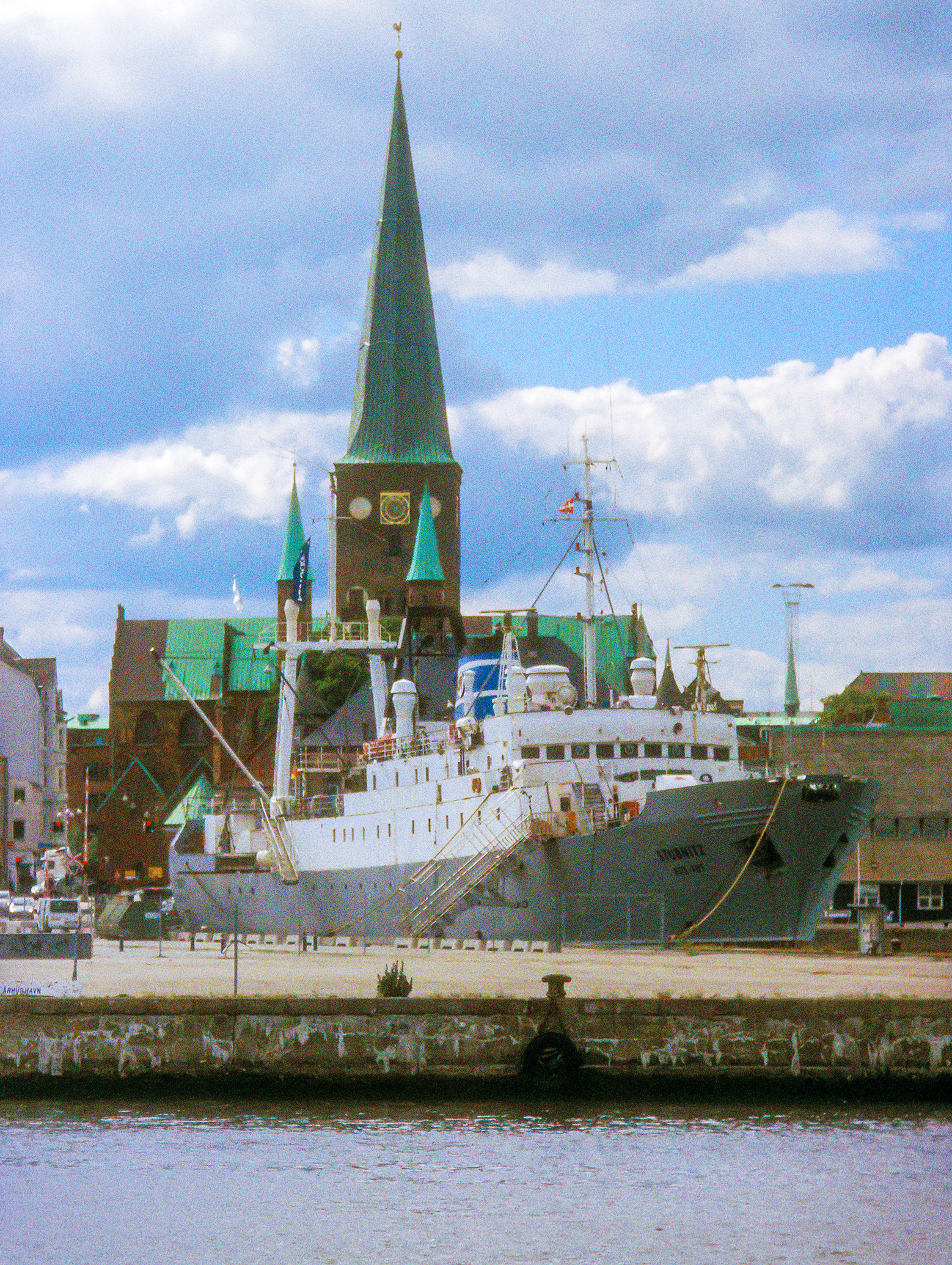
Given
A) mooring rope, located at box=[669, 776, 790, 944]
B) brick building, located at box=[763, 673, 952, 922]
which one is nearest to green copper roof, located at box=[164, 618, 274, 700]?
brick building, located at box=[763, 673, 952, 922]

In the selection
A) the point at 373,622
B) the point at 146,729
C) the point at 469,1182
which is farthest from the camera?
the point at 146,729

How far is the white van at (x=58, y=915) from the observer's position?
5059 cm

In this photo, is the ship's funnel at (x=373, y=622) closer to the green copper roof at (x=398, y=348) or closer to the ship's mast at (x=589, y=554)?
the ship's mast at (x=589, y=554)

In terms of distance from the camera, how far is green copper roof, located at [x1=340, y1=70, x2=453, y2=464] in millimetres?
128500

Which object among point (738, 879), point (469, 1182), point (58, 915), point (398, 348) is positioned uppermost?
point (398, 348)

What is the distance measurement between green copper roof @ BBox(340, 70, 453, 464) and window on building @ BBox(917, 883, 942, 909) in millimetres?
67387

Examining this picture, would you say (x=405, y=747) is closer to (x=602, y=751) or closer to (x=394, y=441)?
(x=602, y=751)

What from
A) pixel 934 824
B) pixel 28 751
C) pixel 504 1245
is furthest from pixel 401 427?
pixel 504 1245

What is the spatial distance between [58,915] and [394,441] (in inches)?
3012

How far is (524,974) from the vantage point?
28.6m

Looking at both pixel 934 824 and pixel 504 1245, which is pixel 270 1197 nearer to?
pixel 504 1245

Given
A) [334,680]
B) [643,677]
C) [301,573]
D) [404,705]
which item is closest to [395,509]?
[334,680]

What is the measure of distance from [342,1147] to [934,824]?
176 feet

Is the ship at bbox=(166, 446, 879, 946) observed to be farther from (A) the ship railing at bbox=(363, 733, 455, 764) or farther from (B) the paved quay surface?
(B) the paved quay surface
